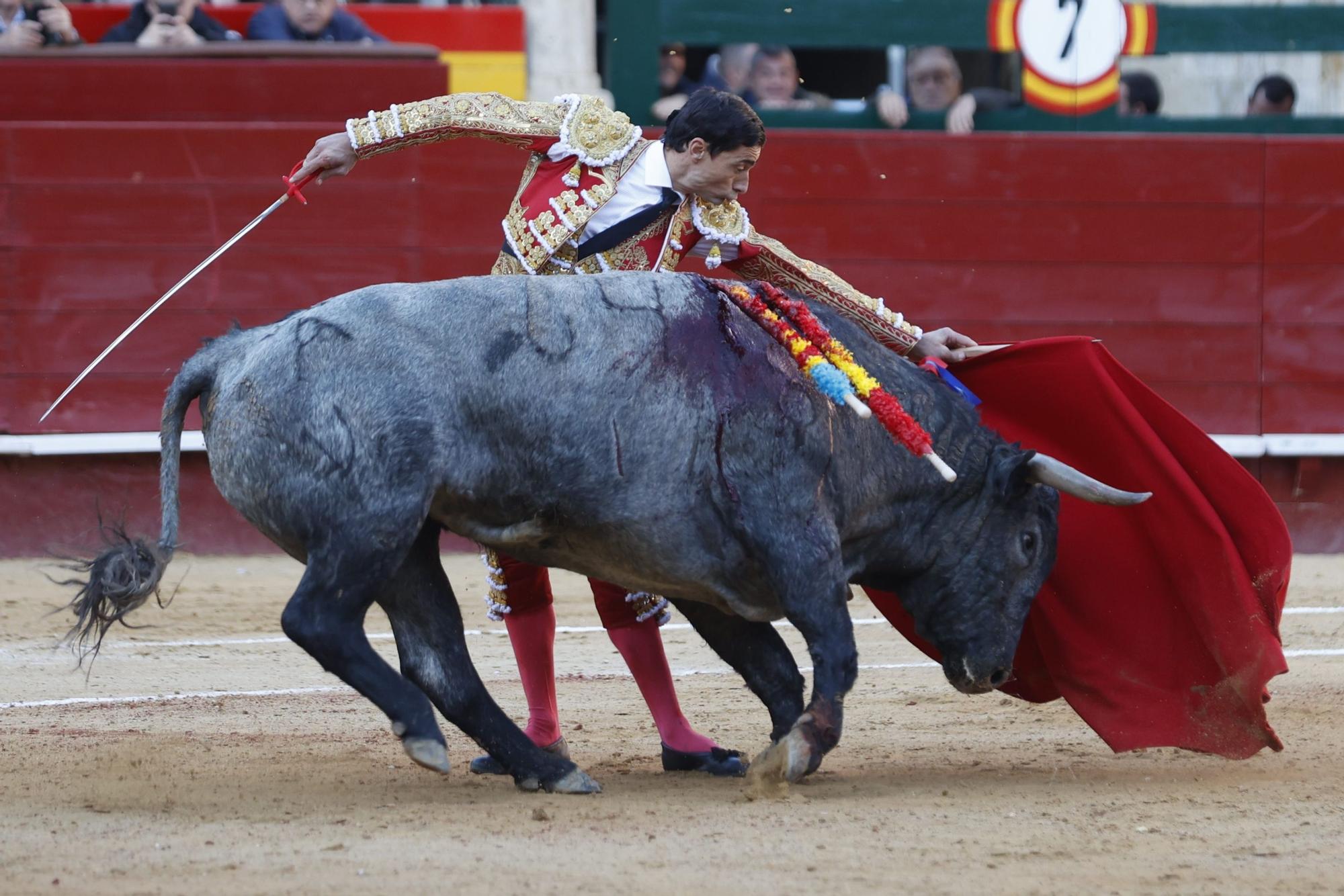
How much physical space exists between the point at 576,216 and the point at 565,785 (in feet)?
3.60

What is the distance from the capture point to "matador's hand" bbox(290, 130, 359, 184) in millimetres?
3492

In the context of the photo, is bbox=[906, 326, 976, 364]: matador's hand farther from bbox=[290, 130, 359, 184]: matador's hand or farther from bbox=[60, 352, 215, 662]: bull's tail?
bbox=[60, 352, 215, 662]: bull's tail

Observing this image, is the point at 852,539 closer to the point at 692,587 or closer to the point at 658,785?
the point at 692,587

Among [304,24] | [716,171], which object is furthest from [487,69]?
[716,171]

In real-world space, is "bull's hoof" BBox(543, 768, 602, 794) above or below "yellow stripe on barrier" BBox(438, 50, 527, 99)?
below

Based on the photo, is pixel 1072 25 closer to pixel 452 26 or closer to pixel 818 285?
pixel 452 26

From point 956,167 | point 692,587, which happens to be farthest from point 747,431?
point 956,167

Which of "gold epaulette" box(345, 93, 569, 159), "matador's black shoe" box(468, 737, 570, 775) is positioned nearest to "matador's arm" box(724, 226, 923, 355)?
"gold epaulette" box(345, 93, 569, 159)

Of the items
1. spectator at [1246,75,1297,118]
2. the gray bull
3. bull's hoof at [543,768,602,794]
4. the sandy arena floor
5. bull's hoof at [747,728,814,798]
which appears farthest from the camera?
spectator at [1246,75,1297,118]

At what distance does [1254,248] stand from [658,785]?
4.50m

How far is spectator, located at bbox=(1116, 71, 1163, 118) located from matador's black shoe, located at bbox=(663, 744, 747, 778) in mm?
4343

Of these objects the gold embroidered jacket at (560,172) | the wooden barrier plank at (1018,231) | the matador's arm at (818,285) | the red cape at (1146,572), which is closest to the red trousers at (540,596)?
the gold embroidered jacket at (560,172)

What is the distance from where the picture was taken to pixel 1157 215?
708cm

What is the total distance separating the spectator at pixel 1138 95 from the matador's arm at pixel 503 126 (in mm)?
4080
